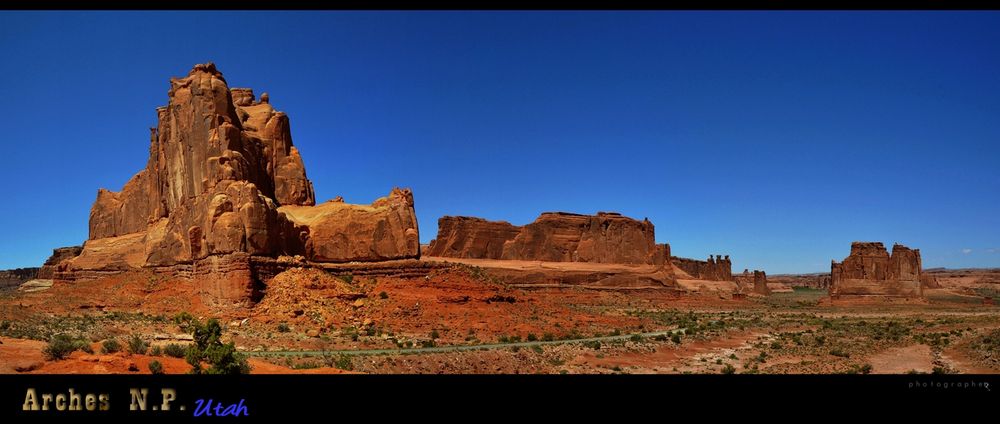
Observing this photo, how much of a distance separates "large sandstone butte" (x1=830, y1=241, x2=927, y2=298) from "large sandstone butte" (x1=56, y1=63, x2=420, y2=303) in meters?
67.1

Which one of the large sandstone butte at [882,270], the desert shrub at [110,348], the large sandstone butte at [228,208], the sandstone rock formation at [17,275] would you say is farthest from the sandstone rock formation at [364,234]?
the sandstone rock formation at [17,275]

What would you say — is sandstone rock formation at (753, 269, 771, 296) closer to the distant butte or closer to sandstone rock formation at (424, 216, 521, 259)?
the distant butte

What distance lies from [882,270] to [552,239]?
4562 centimetres

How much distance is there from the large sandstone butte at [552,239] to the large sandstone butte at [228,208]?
148 feet

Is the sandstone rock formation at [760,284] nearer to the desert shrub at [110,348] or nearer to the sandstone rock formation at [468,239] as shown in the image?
the sandstone rock formation at [468,239]

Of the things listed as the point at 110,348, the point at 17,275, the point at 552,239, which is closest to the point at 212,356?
the point at 110,348

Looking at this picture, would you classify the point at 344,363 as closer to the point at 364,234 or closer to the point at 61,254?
the point at 364,234

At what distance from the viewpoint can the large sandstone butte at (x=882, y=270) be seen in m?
88.7

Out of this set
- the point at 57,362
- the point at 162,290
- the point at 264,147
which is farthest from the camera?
the point at 264,147
